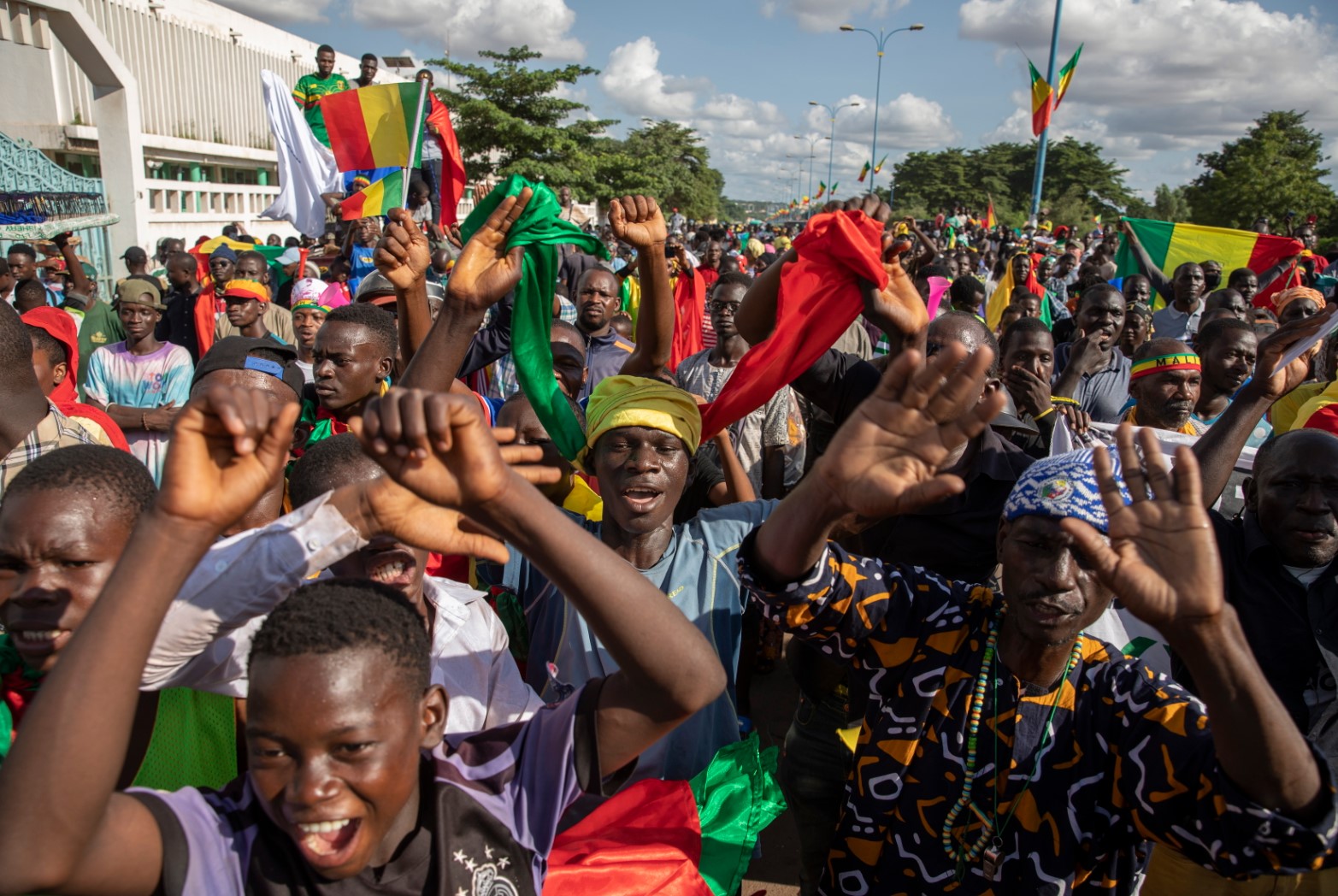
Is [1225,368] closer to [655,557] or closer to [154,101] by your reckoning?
[655,557]

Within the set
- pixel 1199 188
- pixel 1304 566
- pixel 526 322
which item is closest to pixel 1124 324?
pixel 1304 566

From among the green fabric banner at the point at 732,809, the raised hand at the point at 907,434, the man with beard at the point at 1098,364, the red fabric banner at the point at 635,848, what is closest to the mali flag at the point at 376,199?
the man with beard at the point at 1098,364

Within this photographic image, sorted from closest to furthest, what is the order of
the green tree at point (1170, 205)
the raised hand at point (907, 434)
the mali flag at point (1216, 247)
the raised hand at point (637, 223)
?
1. the raised hand at point (907, 434)
2. the raised hand at point (637, 223)
3. the mali flag at point (1216, 247)
4. the green tree at point (1170, 205)

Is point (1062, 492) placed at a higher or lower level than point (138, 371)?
higher

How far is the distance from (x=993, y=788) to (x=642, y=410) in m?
1.26

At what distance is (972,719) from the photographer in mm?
1791

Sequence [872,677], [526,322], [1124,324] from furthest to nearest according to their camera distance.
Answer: [1124,324]
[526,322]
[872,677]

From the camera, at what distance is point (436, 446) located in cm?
134

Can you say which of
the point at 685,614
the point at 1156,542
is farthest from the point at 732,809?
the point at 1156,542

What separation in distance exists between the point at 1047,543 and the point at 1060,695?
0.29 m

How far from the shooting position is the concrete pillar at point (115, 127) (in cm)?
1269

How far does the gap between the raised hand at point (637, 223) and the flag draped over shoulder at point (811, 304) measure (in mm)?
464

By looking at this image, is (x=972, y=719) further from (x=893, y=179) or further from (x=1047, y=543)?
(x=893, y=179)

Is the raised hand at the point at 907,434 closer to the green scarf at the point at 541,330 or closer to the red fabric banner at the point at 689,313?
the green scarf at the point at 541,330
